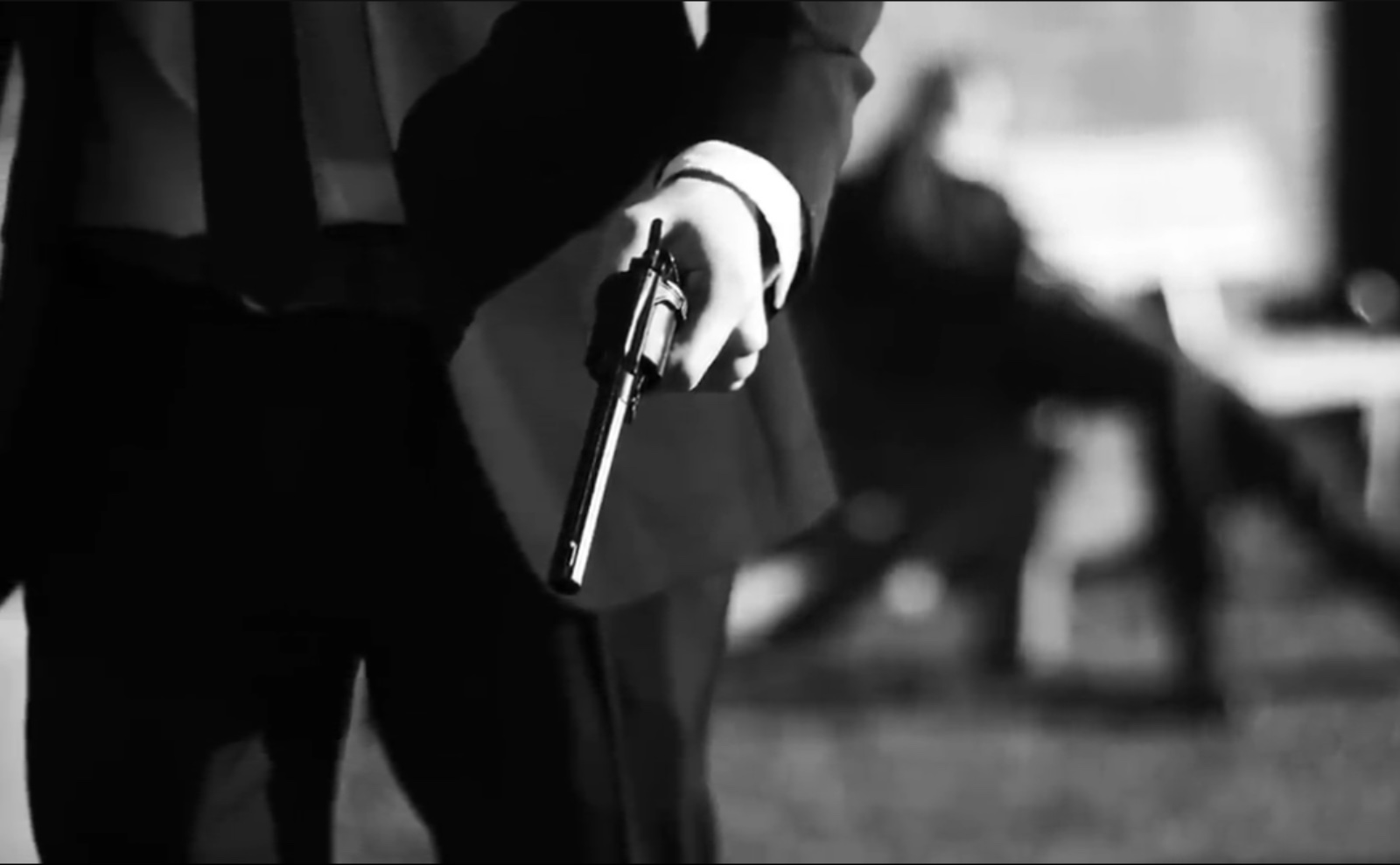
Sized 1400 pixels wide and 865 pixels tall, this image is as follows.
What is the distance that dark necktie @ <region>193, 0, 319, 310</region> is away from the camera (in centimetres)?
52

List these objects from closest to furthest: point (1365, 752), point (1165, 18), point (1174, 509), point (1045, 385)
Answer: point (1365, 752)
point (1174, 509)
point (1045, 385)
point (1165, 18)

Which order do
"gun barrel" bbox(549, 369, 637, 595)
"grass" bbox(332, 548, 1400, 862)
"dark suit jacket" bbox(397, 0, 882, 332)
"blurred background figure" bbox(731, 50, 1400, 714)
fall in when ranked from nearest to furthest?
1. "gun barrel" bbox(549, 369, 637, 595)
2. "dark suit jacket" bbox(397, 0, 882, 332)
3. "grass" bbox(332, 548, 1400, 862)
4. "blurred background figure" bbox(731, 50, 1400, 714)

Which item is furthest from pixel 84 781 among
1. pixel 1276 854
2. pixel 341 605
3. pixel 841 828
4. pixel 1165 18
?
pixel 1165 18

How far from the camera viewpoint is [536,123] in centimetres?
52

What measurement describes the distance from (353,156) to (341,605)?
15 centimetres

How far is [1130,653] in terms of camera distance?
207cm

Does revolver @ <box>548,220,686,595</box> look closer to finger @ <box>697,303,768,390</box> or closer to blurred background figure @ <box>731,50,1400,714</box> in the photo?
finger @ <box>697,303,768,390</box>

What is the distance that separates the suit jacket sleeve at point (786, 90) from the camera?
501 millimetres

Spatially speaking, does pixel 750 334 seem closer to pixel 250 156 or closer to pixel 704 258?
pixel 704 258

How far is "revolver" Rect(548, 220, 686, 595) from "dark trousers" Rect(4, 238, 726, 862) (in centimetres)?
10

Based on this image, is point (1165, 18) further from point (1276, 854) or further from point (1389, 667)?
point (1276, 854)

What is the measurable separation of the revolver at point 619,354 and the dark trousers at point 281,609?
3.9 inches

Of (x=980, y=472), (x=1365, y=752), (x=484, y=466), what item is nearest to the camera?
(x=484, y=466)

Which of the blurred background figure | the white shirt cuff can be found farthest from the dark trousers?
the blurred background figure
